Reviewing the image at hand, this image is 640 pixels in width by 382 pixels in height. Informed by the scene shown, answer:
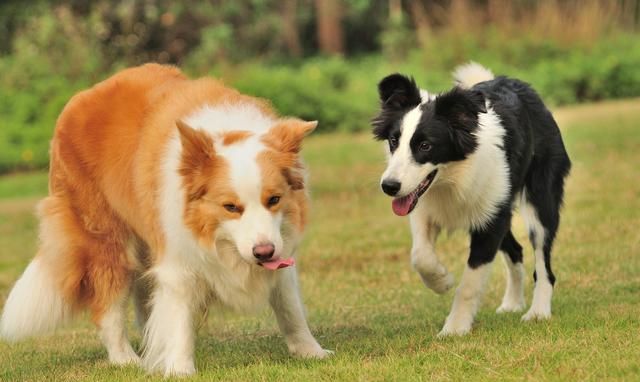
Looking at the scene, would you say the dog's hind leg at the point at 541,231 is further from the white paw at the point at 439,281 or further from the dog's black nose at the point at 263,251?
the dog's black nose at the point at 263,251

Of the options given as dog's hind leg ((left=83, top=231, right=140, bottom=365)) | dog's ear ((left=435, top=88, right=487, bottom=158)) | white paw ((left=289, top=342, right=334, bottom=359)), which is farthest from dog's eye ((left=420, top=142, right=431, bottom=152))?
dog's hind leg ((left=83, top=231, right=140, bottom=365))

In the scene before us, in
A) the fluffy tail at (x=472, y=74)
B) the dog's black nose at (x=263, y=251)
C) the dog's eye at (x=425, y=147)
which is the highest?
the fluffy tail at (x=472, y=74)

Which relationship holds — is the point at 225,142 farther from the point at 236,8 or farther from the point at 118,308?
the point at 236,8

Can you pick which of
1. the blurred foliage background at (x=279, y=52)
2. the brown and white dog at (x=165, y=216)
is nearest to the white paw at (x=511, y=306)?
the brown and white dog at (x=165, y=216)

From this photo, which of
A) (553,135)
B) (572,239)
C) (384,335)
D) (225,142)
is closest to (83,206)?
(225,142)

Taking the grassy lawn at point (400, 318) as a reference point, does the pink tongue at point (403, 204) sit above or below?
above

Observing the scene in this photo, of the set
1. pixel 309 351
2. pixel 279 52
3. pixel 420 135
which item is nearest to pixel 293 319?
pixel 309 351

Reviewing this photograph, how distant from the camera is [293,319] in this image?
20.0 feet

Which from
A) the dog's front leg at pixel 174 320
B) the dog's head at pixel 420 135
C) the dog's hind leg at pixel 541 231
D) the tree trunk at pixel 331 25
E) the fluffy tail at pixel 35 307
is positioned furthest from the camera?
the tree trunk at pixel 331 25

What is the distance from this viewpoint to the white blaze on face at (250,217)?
5148 mm

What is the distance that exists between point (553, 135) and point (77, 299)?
3.41 m

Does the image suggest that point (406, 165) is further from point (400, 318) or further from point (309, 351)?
point (400, 318)

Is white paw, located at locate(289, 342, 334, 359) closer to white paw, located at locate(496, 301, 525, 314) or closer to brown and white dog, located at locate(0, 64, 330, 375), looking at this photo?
brown and white dog, located at locate(0, 64, 330, 375)

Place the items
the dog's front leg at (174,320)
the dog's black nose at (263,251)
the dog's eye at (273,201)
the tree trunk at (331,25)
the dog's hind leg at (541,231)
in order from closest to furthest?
the dog's black nose at (263,251)
the dog's eye at (273,201)
the dog's front leg at (174,320)
the dog's hind leg at (541,231)
the tree trunk at (331,25)
